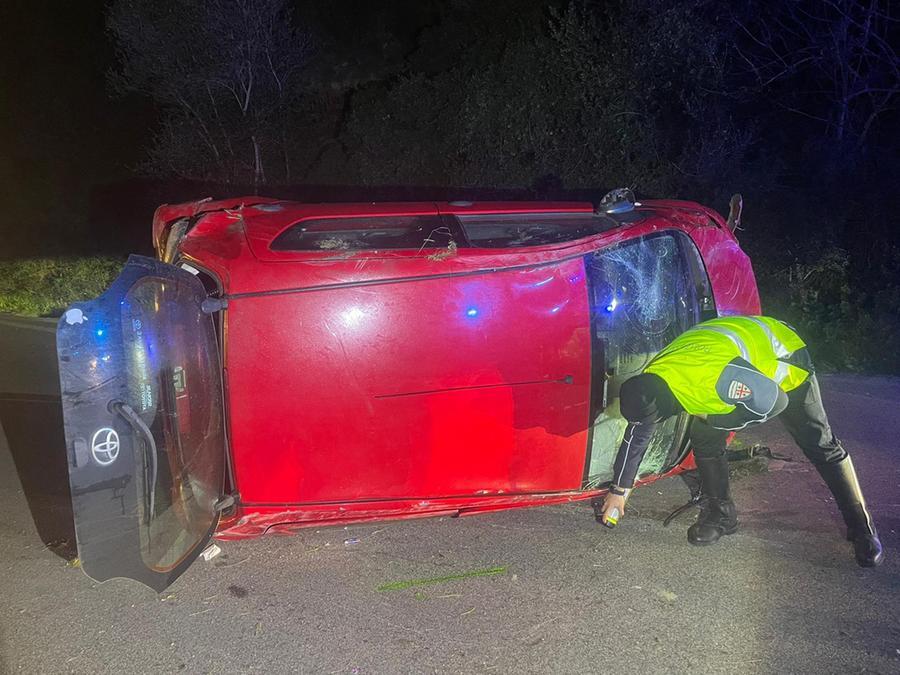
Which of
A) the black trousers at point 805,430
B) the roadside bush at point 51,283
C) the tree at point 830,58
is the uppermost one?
the tree at point 830,58

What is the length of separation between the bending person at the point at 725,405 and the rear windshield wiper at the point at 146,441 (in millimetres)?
1883

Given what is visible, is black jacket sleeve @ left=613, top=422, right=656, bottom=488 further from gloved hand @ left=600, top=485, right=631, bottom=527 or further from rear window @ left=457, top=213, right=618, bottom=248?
rear window @ left=457, top=213, right=618, bottom=248

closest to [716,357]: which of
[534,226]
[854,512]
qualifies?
[854,512]

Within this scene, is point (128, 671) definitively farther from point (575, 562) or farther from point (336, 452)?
point (575, 562)

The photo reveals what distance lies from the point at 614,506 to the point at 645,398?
503 millimetres

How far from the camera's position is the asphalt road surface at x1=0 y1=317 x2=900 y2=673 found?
9.41 feet

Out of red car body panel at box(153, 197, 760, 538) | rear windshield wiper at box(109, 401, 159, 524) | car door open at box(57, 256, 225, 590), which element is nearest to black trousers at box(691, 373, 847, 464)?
red car body panel at box(153, 197, 760, 538)

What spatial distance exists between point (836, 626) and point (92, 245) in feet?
48.3

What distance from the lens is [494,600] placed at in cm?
323

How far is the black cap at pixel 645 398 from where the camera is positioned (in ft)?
9.96

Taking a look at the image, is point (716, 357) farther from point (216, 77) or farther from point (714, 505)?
point (216, 77)

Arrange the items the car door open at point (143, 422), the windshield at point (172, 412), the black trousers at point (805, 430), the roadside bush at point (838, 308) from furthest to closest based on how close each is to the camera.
Result: the roadside bush at point (838, 308)
the black trousers at point (805, 430)
the windshield at point (172, 412)
the car door open at point (143, 422)

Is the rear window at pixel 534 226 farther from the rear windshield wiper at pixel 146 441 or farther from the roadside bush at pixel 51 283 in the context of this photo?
the roadside bush at pixel 51 283

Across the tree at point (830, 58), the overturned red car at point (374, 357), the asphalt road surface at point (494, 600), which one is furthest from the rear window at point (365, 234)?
the tree at point (830, 58)
